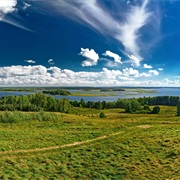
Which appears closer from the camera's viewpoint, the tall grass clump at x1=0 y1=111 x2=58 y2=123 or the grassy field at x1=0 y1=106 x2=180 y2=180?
the grassy field at x1=0 y1=106 x2=180 y2=180

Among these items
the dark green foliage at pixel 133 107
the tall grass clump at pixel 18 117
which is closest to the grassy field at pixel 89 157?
the tall grass clump at pixel 18 117

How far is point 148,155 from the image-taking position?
2122 centimetres

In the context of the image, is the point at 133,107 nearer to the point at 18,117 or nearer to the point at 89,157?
the point at 18,117

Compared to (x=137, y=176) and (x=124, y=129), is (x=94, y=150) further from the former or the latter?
(x=124, y=129)

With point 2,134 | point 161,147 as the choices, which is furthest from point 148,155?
point 2,134

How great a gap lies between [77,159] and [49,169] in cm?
342

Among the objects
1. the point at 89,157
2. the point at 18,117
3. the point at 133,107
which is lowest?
the point at 133,107

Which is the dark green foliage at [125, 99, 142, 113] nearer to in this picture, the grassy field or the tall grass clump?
the tall grass clump

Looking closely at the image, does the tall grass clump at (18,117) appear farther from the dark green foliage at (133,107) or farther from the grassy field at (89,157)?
the dark green foliage at (133,107)

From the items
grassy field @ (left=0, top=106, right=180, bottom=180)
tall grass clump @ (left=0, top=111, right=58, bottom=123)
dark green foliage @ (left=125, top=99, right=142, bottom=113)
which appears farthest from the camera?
dark green foliage @ (left=125, top=99, right=142, bottom=113)

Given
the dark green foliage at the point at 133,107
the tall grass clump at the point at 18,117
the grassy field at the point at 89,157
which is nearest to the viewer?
the grassy field at the point at 89,157

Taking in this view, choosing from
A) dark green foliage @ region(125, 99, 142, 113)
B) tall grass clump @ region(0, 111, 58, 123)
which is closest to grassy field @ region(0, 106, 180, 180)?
tall grass clump @ region(0, 111, 58, 123)

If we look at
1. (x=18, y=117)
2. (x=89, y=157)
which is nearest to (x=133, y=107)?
(x=18, y=117)

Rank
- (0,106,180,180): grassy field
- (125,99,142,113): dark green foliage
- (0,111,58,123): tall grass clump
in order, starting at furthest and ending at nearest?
(125,99,142,113): dark green foliage < (0,111,58,123): tall grass clump < (0,106,180,180): grassy field
